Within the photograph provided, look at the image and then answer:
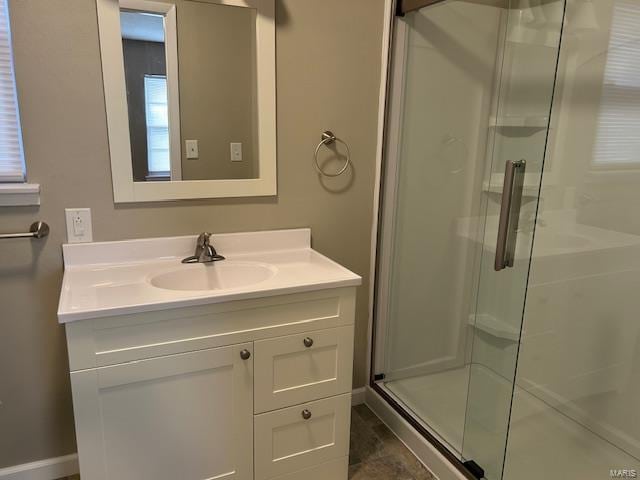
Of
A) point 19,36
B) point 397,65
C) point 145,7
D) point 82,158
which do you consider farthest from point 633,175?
point 19,36

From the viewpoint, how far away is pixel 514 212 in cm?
164

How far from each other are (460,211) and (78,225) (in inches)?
64.5

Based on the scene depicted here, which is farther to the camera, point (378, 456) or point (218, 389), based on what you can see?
point (378, 456)

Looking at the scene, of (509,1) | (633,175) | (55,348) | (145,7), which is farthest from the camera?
(509,1)

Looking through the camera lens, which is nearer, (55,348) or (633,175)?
(55,348)

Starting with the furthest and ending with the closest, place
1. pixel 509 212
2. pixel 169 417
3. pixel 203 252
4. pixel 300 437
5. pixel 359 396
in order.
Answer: pixel 359 396 → pixel 203 252 → pixel 300 437 → pixel 509 212 → pixel 169 417

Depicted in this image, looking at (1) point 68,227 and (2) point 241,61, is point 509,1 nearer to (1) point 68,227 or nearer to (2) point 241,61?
(2) point 241,61

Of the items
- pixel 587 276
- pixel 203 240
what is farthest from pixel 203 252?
pixel 587 276

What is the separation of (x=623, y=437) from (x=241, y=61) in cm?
220

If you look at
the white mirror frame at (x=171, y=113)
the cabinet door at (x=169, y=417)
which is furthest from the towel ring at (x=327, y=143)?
the cabinet door at (x=169, y=417)

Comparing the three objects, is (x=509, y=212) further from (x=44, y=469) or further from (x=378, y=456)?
(x=44, y=469)

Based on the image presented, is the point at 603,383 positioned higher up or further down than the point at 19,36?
further down

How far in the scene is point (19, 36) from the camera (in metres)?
1.43

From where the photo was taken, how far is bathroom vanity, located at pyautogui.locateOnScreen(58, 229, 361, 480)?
1.29 meters
